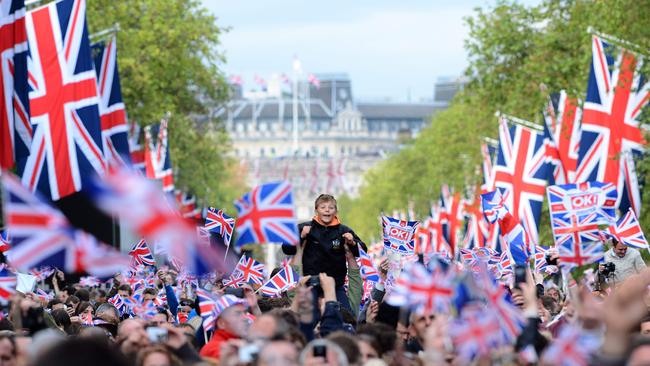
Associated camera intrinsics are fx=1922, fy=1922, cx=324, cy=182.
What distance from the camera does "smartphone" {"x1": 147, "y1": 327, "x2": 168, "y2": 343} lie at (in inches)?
418

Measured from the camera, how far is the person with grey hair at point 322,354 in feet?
29.2

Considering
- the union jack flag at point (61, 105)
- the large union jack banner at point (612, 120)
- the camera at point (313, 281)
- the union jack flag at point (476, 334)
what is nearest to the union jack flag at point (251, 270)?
the union jack flag at point (61, 105)

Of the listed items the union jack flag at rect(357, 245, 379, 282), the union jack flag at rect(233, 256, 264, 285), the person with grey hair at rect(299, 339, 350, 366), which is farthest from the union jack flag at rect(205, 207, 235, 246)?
the person with grey hair at rect(299, 339, 350, 366)

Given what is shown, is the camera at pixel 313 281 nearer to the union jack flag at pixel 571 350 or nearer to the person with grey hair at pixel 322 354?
the person with grey hair at pixel 322 354

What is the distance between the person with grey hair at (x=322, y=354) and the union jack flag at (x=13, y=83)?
29.1ft

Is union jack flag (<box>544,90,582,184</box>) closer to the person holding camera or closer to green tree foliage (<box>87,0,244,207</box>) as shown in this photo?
the person holding camera

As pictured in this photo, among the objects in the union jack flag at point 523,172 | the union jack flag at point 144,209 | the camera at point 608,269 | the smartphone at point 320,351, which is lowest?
the union jack flag at point 523,172

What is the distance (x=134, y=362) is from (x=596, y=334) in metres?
2.68

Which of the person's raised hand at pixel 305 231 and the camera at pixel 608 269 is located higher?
the person's raised hand at pixel 305 231

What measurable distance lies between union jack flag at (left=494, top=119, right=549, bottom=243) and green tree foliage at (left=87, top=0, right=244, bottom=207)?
693 inches

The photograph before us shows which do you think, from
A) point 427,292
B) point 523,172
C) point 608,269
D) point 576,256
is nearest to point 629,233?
point 608,269

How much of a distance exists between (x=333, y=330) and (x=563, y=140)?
24.1 m

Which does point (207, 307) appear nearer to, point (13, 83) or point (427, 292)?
point (427, 292)

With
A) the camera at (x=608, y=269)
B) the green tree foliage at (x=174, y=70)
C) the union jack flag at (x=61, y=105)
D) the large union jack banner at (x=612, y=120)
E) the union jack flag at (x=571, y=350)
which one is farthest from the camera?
the green tree foliage at (x=174, y=70)
